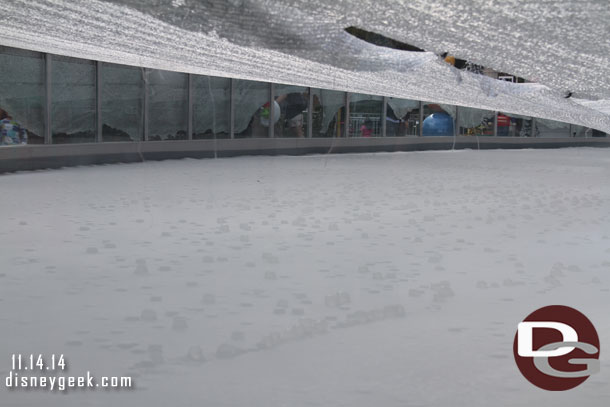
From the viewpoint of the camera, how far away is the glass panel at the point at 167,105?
23.4m

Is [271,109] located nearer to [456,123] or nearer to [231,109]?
[231,109]

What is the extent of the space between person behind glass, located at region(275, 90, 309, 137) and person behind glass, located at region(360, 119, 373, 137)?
9.62 feet

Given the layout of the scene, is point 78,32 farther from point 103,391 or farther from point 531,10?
point 531,10

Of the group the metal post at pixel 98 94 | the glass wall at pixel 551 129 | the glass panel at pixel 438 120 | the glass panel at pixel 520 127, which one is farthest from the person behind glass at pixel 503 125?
the metal post at pixel 98 94

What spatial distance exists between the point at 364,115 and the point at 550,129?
39.4 ft

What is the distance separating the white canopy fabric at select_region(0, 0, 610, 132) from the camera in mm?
3719

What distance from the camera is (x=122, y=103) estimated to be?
880 inches

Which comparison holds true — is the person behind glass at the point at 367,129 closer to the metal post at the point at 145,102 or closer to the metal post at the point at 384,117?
the metal post at the point at 384,117

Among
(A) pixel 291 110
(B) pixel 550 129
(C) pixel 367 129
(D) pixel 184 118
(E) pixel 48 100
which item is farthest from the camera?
(B) pixel 550 129

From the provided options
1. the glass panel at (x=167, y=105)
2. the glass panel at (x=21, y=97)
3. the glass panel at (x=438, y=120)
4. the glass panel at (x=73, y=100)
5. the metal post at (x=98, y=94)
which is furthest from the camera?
the glass panel at (x=438, y=120)

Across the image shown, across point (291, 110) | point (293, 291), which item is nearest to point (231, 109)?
point (291, 110)

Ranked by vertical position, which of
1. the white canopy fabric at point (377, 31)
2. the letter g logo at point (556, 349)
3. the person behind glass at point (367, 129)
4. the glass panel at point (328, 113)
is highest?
the white canopy fabric at point (377, 31)

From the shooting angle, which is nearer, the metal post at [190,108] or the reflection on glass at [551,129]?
the metal post at [190,108]

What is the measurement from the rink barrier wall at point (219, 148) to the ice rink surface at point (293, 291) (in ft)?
14.3
